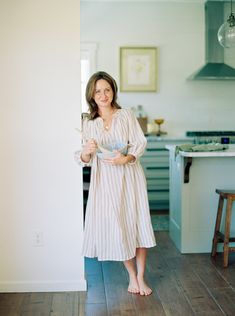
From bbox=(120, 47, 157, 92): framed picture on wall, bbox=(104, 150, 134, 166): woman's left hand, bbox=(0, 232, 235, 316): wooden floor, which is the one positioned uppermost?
bbox=(120, 47, 157, 92): framed picture on wall

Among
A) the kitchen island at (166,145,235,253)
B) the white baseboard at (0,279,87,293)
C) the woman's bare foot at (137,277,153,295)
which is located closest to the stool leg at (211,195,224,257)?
the kitchen island at (166,145,235,253)

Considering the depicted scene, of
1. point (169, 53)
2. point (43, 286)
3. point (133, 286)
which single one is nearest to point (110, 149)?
point (133, 286)

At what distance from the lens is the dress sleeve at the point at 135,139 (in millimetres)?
2619

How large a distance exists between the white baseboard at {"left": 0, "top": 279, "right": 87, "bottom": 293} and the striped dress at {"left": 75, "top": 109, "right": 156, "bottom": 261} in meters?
0.28

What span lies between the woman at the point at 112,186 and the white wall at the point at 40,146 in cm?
13

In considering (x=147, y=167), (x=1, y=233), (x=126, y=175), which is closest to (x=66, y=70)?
(x=126, y=175)

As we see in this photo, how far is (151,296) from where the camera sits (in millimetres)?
2713

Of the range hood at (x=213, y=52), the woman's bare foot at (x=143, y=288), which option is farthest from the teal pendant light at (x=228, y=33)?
the woman's bare foot at (x=143, y=288)

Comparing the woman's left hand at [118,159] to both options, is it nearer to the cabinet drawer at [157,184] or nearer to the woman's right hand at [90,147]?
the woman's right hand at [90,147]

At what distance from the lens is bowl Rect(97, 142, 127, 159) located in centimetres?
252

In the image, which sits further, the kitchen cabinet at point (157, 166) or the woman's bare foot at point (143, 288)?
the kitchen cabinet at point (157, 166)

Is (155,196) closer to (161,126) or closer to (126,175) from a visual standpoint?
(161,126)

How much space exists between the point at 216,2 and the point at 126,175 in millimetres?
Answer: 4034

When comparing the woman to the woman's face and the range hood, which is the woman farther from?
the range hood
